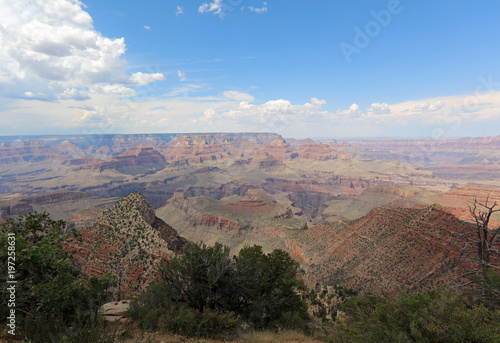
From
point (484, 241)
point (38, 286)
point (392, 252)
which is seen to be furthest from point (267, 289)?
point (392, 252)

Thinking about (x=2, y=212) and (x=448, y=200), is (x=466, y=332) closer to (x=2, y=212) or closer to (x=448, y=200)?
(x=448, y=200)

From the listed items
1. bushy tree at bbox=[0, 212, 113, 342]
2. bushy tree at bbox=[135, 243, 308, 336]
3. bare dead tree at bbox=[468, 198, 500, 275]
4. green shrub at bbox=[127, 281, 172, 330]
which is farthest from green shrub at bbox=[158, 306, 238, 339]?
bare dead tree at bbox=[468, 198, 500, 275]

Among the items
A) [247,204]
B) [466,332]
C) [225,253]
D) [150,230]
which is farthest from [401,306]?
[247,204]

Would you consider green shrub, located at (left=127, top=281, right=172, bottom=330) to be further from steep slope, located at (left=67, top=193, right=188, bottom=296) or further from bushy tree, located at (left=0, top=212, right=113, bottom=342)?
steep slope, located at (left=67, top=193, right=188, bottom=296)

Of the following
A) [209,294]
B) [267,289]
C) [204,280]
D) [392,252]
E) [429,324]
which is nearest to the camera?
[429,324]

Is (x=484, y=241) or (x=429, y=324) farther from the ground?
(x=484, y=241)

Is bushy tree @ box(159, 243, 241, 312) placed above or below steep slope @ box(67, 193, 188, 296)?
above

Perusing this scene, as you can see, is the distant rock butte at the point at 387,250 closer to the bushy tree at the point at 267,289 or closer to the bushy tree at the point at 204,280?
the bushy tree at the point at 267,289

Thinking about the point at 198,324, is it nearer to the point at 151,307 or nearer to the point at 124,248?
the point at 151,307

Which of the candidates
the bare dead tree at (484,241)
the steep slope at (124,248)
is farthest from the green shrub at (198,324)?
the steep slope at (124,248)
